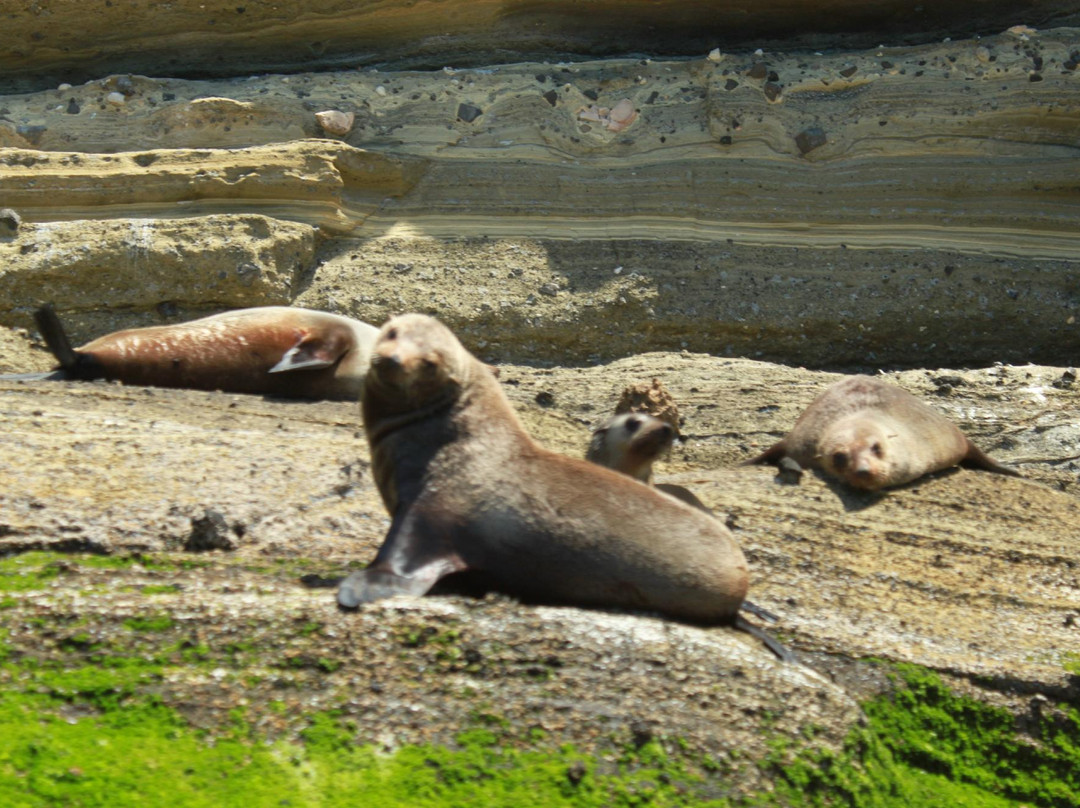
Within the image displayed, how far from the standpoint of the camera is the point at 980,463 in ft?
26.8

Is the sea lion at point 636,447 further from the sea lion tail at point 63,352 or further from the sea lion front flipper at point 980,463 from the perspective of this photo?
the sea lion tail at point 63,352

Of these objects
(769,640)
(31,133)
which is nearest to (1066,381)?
(769,640)

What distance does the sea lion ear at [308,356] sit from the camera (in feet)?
27.5

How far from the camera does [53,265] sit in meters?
10.5

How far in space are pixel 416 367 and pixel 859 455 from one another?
10.9ft

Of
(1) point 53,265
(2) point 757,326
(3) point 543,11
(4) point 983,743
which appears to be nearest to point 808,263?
(2) point 757,326

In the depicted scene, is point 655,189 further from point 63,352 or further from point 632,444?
point 632,444

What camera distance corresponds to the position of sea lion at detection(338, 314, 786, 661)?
184 inches

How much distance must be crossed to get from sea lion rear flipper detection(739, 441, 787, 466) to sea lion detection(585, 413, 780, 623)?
1.44m

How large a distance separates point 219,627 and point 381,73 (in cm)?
881

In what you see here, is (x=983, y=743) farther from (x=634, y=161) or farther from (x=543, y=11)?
(x=543, y=11)

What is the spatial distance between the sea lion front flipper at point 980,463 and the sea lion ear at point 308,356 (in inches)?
158

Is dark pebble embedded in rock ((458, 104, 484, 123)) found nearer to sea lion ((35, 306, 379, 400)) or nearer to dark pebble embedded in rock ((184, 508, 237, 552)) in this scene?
sea lion ((35, 306, 379, 400))

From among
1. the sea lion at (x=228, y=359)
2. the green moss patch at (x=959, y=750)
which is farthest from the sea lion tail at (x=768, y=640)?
the sea lion at (x=228, y=359)
